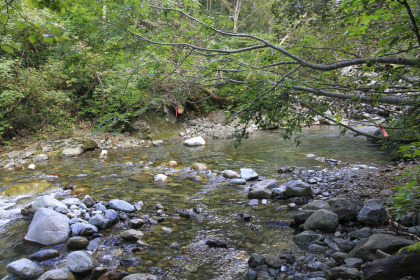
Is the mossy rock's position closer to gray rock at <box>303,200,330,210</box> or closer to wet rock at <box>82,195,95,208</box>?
wet rock at <box>82,195,95,208</box>

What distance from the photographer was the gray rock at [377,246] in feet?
8.45

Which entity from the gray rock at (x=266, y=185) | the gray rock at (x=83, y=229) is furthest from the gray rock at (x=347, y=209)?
the gray rock at (x=83, y=229)

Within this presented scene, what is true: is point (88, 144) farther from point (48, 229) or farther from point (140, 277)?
point (140, 277)

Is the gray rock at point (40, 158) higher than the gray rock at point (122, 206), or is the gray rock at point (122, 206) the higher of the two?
the gray rock at point (122, 206)

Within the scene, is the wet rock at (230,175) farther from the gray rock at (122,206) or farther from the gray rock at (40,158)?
the gray rock at (40,158)

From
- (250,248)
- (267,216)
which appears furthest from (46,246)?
(267,216)

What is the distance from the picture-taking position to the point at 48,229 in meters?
3.70

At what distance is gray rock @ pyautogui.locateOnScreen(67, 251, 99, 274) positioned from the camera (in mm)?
2918

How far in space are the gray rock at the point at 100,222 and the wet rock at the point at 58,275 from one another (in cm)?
115

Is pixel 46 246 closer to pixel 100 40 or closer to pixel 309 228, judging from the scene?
pixel 100 40

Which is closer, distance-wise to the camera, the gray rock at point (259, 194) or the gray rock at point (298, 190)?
the gray rock at point (298, 190)

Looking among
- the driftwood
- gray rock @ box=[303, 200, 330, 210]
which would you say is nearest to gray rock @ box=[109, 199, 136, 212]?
gray rock @ box=[303, 200, 330, 210]

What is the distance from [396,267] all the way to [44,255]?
150 inches

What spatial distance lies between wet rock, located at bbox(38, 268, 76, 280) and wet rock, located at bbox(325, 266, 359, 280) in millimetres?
2740
